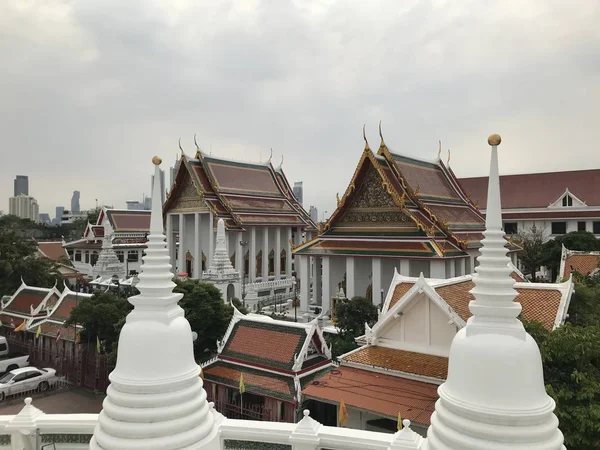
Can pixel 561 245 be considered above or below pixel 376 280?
above

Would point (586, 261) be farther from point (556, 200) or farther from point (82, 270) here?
point (82, 270)

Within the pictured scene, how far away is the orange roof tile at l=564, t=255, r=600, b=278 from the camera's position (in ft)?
55.4

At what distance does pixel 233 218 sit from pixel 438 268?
1315cm

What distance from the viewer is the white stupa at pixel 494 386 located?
3.01m

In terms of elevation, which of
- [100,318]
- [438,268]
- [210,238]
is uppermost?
[210,238]

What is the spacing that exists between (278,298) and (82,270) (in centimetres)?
1936

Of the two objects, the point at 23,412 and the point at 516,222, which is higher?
the point at 516,222

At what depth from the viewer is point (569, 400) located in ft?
17.0

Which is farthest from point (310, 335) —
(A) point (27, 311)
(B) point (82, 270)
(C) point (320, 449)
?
(B) point (82, 270)

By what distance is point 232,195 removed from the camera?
26.4 metres

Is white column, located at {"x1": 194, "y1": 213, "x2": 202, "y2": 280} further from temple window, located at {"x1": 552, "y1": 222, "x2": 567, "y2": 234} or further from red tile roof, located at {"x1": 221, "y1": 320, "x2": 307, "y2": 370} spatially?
temple window, located at {"x1": 552, "y1": 222, "x2": 567, "y2": 234}

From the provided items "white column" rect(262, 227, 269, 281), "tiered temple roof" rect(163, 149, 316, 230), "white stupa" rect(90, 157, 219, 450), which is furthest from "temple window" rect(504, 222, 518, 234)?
"white stupa" rect(90, 157, 219, 450)

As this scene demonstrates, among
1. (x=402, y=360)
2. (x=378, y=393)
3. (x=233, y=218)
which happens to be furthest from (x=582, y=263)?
(x=233, y=218)

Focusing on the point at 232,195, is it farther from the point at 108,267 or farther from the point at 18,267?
the point at 18,267
